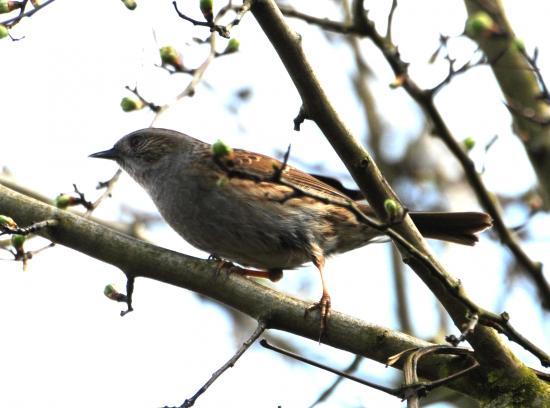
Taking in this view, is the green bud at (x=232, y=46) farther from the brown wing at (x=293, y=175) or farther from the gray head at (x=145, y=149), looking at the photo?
the gray head at (x=145, y=149)

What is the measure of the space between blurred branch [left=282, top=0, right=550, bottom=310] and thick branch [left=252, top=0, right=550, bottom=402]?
0.90 m

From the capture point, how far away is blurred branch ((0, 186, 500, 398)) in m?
4.38

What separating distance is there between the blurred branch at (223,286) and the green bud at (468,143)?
143cm

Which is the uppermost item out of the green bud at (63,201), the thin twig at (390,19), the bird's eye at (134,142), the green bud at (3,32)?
the bird's eye at (134,142)

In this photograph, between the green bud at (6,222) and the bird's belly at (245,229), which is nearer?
the green bud at (6,222)

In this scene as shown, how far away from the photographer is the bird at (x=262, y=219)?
19.3 ft

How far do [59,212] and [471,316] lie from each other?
7.42 ft

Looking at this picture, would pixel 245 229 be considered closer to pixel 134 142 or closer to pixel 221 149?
pixel 134 142

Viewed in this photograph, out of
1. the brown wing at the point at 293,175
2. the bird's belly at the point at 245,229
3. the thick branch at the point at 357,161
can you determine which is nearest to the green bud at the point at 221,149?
the thick branch at the point at 357,161

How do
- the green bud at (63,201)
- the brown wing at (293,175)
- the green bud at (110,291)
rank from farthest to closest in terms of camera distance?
the brown wing at (293,175) < the green bud at (63,201) < the green bud at (110,291)

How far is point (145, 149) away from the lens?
7301 mm

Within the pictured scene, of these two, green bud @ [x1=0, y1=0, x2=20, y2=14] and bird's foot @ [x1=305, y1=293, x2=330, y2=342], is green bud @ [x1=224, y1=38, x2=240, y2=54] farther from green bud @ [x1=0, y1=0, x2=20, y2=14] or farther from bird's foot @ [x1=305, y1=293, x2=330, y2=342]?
bird's foot @ [x1=305, y1=293, x2=330, y2=342]

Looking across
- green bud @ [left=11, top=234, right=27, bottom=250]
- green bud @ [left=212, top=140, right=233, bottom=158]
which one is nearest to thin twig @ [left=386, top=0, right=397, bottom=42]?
green bud @ [left=212, top=140, right=233, bottom=158]

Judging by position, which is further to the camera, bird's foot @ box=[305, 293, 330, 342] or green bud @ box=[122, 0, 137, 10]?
bird's foot @ box=[305, 293, 330, 342]
